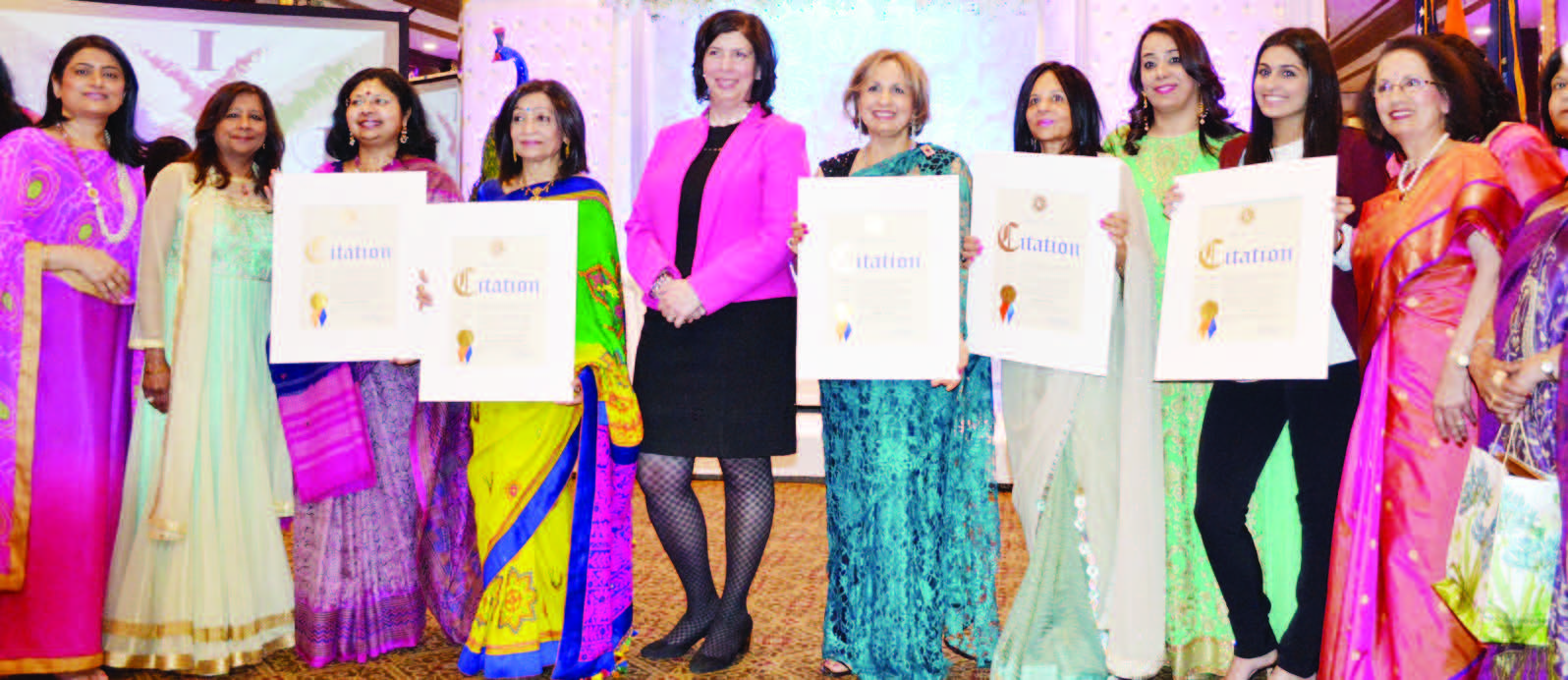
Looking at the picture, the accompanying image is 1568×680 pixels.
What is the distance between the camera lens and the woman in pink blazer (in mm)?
2771

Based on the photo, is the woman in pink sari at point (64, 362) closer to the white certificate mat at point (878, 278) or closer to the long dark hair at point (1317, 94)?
the white certificate mat at point (878, 278)

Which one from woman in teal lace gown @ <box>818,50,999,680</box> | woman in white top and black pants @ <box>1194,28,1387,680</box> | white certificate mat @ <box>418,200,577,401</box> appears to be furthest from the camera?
woman in teal lace gown @ <box>818,50,999,680</box>

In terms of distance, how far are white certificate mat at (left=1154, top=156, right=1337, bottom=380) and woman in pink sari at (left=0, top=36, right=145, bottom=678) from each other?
8.12 ft

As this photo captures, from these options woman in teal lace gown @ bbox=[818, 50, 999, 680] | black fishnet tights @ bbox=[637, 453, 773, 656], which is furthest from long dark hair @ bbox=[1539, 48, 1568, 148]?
black fishnet tights @ bbox=[637, 453, 773, 656]

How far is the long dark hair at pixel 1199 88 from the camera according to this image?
2.63 meters

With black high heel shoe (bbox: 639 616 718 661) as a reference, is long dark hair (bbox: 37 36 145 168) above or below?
above

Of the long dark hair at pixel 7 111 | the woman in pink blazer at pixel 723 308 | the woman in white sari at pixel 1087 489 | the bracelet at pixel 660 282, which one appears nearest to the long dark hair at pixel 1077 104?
the woman in white sari at pixel 1087 489

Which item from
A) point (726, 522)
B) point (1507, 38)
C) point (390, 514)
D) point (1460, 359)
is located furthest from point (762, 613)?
point (1507, 38)

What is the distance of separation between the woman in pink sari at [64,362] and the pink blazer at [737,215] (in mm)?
1300

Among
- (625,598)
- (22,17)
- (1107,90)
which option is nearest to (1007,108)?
(1107,90)

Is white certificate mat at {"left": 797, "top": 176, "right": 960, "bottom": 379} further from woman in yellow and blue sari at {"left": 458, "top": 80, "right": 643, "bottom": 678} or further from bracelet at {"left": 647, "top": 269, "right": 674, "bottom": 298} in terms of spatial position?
woman in yellow and blue sari at {"left": 458, "top": 80, "right": 643, "bottom": 678}

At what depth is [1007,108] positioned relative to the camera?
6.09 metres

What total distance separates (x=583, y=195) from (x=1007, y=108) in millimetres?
3822

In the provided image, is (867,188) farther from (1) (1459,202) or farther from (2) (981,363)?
(1) (1459,202)
